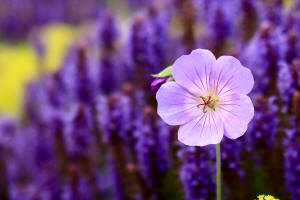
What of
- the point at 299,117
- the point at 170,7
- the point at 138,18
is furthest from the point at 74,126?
the point at 170,7

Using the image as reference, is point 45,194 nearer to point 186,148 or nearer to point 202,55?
point 186,148

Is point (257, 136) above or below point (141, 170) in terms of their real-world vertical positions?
above

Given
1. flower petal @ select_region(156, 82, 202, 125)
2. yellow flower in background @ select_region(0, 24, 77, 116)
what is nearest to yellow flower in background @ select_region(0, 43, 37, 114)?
yellow flower in background @ select_region(0, 24, 77, 116)

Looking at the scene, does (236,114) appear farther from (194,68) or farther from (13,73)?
(13,73)

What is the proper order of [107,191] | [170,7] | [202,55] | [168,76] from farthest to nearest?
[170,7] < [107,191] < [168,76] < [202,55]

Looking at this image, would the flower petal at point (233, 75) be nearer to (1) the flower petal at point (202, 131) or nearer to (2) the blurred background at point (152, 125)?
(1) the flower petal at point (202, 131)

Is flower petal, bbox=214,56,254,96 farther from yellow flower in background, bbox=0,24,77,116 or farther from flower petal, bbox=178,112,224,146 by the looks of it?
yellow flower in background, bbox=0,24,77,116
